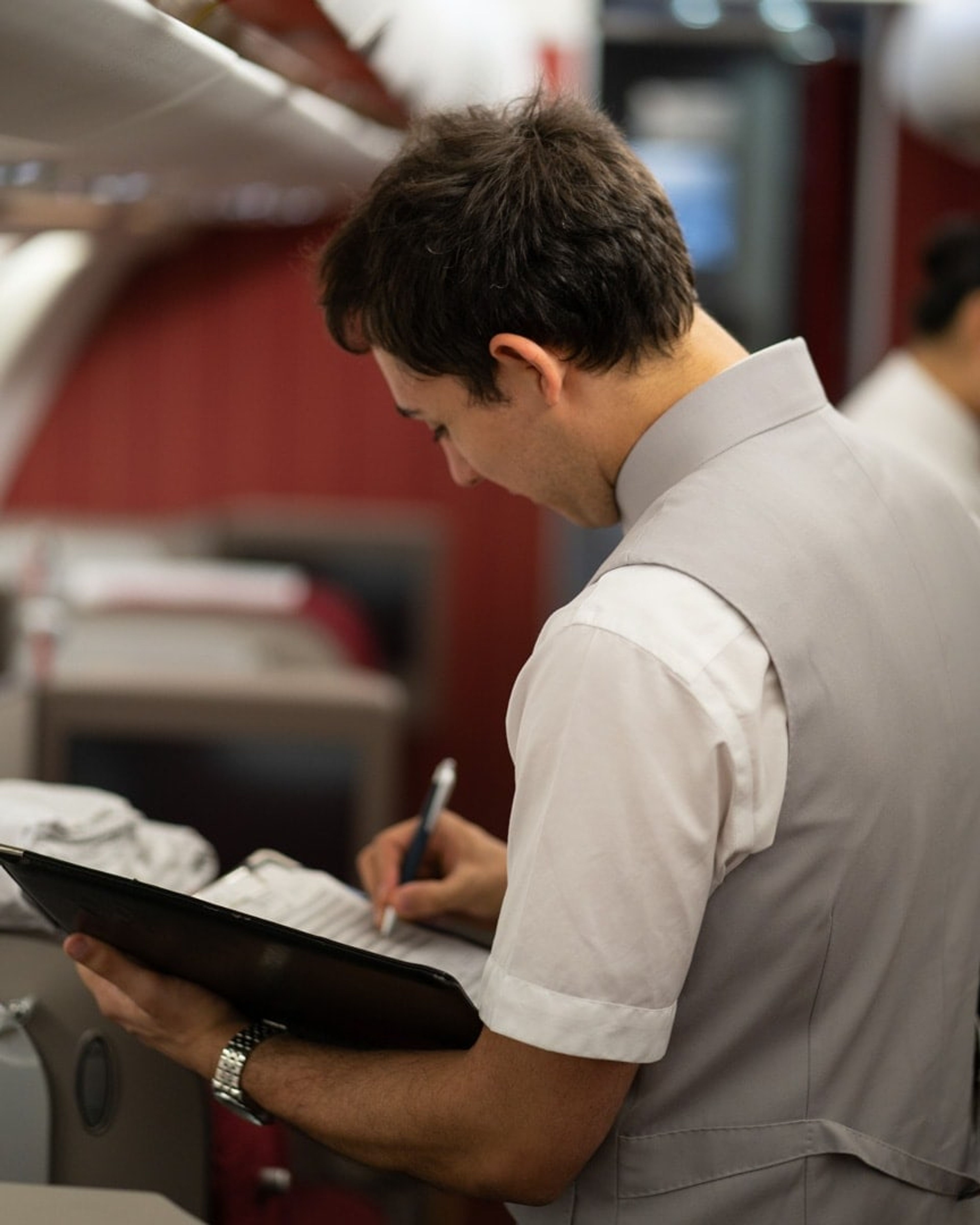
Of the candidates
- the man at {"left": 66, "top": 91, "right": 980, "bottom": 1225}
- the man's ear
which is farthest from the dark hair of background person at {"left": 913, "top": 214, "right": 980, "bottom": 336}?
the man's ear

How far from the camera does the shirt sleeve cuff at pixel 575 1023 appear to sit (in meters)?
1.08

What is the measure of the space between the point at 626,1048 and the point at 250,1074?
36 centimetres

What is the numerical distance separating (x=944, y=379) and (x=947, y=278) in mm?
225

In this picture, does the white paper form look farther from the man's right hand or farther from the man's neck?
the man's neck

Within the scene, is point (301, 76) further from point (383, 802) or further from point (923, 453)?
point (923, 453)

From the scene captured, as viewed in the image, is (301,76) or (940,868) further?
(301,76)

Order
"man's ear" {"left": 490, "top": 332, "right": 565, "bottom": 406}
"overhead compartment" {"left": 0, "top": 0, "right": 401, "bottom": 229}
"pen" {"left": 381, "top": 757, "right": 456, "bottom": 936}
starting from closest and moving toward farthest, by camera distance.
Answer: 1. "man's ear" {"left": 490, "top": 332, "right": 565, "bottom": 406}
2. "overhead compartment" {"left": 0, "top": 0, "right": 401, "bottom": 229}
3. "pen" {"left": 381, "top": 757, "right": 456, "bottom": 936}

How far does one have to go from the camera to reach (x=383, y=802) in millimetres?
2551

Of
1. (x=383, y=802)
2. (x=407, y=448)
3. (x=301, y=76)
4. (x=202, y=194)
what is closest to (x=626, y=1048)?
(x=383, y=802)

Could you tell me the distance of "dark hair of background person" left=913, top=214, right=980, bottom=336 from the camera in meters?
3.18

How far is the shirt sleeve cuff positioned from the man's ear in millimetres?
484

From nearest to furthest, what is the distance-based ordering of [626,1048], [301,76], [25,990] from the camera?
[626,1048] < [25,990] < [301,76]

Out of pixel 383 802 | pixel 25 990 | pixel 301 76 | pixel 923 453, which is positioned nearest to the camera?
pixel 25 990

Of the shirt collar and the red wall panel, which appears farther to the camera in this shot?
the red wall panel
